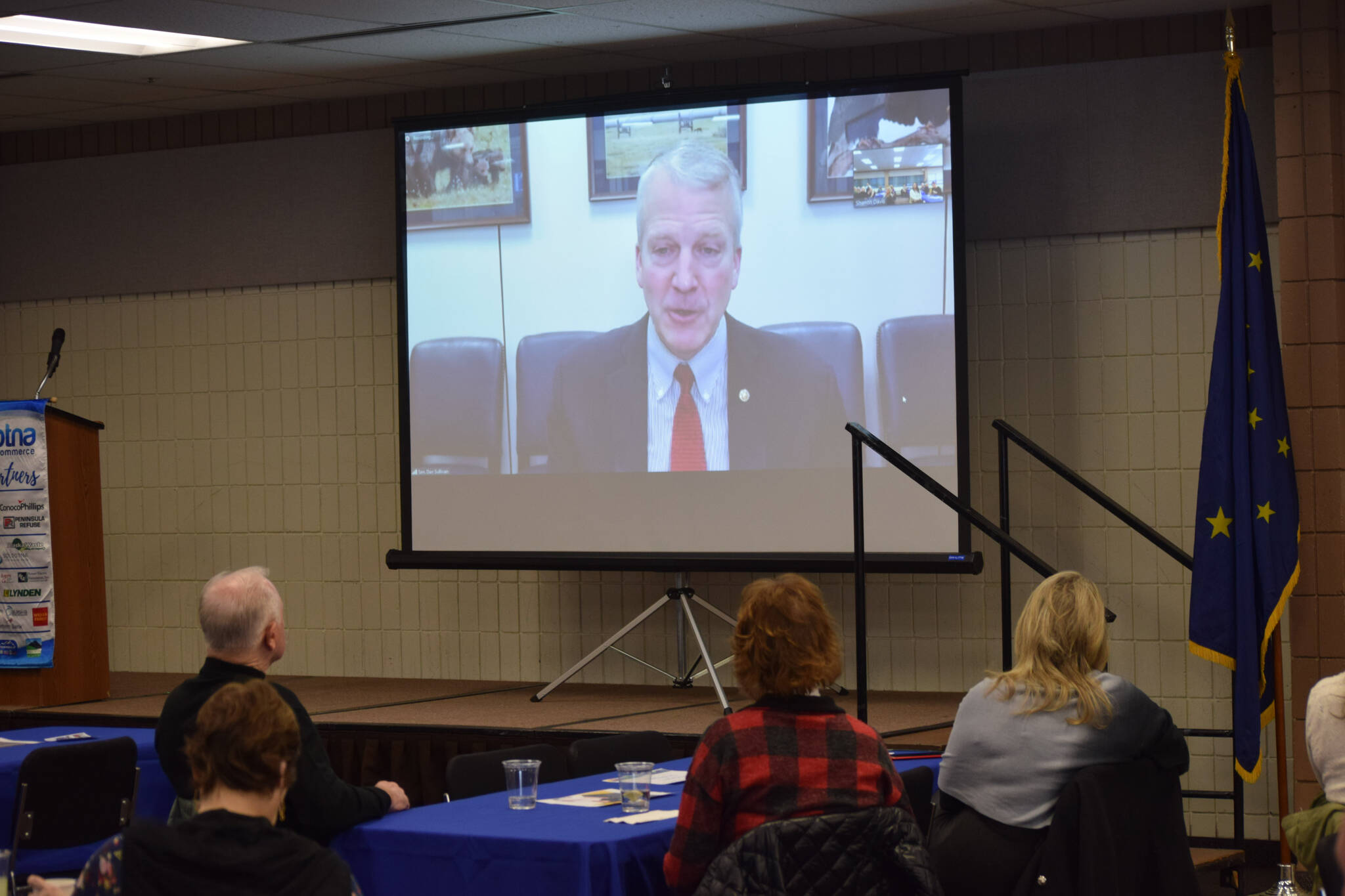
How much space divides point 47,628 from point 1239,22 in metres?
4.78

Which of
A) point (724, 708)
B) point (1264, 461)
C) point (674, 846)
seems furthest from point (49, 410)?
point (1264, 461)

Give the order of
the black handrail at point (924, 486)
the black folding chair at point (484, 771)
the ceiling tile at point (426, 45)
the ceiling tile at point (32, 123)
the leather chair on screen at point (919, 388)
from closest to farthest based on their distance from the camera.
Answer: the black folding chair at point (484, 771) → the black handrail at point (924, 486) → the leather chair on screen at point (919, 388) → the ceiling tile at point (426, 45) → the ceiling tile at point (32, 123)

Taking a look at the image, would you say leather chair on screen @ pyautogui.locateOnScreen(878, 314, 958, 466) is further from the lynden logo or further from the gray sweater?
the lynden logo

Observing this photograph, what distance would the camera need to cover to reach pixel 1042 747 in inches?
116

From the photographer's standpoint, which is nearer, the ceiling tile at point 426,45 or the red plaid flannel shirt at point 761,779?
the red plaid flannel shirt at point 761,779

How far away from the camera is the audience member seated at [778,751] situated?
2561 mm

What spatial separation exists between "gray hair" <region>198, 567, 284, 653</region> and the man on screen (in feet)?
9.13

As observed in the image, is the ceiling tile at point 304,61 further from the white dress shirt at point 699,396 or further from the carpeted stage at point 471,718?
the carpeted stage at point 471,718

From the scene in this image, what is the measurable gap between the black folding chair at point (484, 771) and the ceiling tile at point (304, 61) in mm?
3013

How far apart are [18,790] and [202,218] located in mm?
3618

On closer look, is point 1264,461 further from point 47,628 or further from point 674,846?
point 47,628

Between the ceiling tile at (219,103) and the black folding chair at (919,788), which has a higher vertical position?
the ceiling tile at (219,103)

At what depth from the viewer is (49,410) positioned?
18.4ft

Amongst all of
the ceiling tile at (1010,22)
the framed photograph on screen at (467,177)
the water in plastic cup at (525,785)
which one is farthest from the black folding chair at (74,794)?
the ceiling tile at (1010,22)
